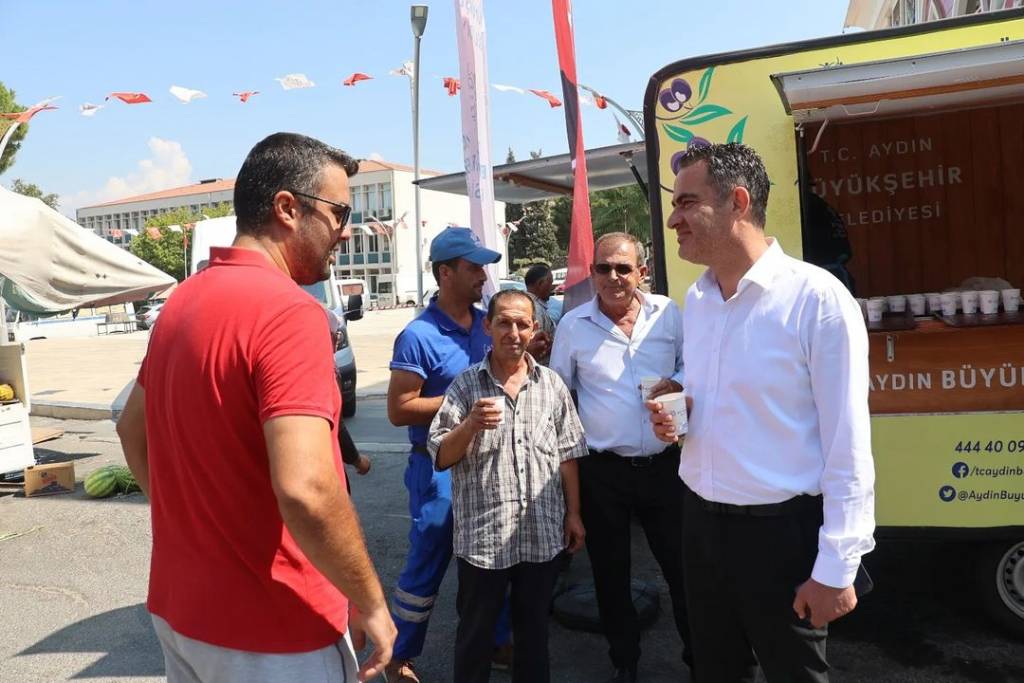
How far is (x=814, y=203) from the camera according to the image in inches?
207

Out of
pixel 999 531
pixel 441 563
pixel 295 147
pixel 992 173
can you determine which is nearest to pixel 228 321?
pixel 295 147

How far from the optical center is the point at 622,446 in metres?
3.30

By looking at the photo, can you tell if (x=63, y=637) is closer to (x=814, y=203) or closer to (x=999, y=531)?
(x=999, y=531)

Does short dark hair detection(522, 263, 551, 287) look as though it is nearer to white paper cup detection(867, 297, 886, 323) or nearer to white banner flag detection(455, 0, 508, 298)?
white banner flag detection(455, 0, 508, 298)

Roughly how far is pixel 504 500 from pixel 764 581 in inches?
44.4

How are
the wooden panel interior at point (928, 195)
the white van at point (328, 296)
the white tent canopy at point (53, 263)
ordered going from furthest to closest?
the white van at point (328, 296) → the white tent canopy at point (53, 263) → the wooden panel interior at point (928, 195)

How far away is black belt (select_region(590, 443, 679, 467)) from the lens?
129 inches

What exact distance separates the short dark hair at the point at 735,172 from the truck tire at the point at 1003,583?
2.38 meters

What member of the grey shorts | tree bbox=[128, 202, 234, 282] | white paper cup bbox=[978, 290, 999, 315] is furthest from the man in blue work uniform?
tree bbox=[128, 202, 234, 282]

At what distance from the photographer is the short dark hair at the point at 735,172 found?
2.13 meters

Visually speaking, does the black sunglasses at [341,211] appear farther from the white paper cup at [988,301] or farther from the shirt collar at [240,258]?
the white paper cup at [988,301]

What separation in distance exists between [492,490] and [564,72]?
8.77 feet

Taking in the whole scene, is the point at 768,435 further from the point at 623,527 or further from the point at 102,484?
the point at 102,484

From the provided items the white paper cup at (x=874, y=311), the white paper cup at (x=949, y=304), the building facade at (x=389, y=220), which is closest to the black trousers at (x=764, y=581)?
the white paper cup at (x=874, y=311)
